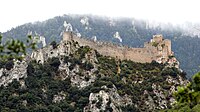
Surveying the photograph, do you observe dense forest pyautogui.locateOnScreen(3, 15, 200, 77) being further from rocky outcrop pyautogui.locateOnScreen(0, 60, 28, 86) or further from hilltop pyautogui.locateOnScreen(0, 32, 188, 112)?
rocky outcrop pyautogui.locateOnScreen(0, 60, 28, 86)

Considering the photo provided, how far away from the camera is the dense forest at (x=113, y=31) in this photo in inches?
6880

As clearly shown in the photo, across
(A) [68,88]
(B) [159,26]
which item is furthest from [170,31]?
(A) [68,88]

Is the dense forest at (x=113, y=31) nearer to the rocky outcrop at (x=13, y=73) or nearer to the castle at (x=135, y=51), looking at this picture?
the castle at (x=135, y=51)

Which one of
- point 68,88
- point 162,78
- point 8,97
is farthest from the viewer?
point 162,78

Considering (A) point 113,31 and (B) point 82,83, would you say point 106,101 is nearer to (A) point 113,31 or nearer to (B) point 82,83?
(B) point 82,83

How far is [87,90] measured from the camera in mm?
81375

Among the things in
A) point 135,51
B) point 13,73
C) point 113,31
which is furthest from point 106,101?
A: point 113,31

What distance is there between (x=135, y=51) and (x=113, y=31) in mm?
85561

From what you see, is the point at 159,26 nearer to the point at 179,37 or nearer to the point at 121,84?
the point at 179,37

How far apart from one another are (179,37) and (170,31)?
7633mm

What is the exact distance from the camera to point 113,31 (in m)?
183

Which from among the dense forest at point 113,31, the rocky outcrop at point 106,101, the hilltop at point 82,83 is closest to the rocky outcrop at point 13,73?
the hilltop at point 82,83

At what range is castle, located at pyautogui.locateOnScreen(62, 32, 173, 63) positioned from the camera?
95519 millimetres

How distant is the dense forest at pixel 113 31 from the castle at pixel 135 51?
222 feet
